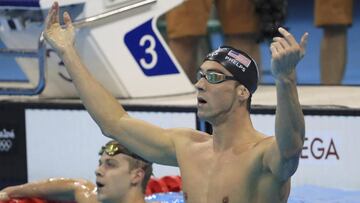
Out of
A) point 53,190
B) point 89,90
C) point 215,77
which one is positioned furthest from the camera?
point 53,190

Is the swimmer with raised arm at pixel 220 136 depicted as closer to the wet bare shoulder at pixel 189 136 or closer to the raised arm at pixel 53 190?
the wet bare shoulder at pixel 189 136

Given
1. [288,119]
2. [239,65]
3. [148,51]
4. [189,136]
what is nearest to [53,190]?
[148,51]

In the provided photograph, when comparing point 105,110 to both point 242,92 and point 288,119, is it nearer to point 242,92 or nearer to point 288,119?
point 242,92

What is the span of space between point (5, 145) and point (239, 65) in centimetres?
303

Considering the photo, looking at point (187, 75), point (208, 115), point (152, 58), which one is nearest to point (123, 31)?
point (152, 58)

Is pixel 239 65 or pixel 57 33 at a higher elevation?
pixel 57 33

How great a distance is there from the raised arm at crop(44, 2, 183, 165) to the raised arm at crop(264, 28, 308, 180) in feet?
1.91

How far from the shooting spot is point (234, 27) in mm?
6203

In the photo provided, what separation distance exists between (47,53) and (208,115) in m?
2.99

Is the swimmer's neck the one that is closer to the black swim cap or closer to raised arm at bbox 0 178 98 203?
the black swim cap

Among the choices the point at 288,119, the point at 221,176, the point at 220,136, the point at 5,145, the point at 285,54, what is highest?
the point at 285,54

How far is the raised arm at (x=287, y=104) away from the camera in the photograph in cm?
271

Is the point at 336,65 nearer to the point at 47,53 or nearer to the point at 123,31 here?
the point at 123,31

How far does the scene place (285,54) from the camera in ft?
8.88
